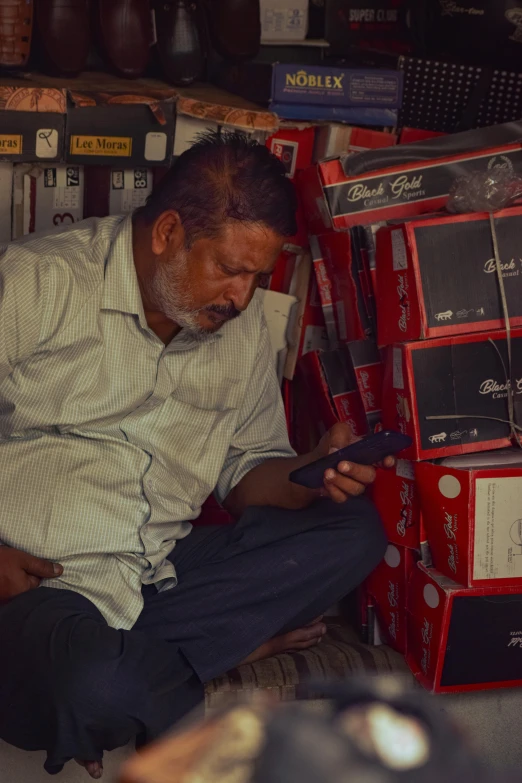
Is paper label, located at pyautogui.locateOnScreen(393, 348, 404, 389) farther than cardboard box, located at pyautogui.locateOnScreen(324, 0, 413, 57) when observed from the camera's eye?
No

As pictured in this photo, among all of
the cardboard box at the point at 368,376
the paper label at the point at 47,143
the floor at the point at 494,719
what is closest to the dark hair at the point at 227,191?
the cardboard box at the point at 368,376

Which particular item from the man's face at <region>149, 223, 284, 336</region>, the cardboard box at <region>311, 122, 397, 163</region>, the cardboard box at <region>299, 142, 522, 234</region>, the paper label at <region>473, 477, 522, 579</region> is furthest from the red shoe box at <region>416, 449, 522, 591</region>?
the cardboard box at <region>311, 122, 397, 163</region>

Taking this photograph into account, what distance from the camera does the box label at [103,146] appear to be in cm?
200

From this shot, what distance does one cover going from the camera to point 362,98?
2162mm

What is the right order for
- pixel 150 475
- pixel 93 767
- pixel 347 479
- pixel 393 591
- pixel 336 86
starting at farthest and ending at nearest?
pixel 336 86 < pixel 393 591 < pixel 150 475 < pixel 347 479 < pixel 93 767

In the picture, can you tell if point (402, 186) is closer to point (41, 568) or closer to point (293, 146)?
point (293, 146)

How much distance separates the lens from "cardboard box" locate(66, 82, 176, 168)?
77.8 inches

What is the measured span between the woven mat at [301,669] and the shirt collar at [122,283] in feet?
2.19

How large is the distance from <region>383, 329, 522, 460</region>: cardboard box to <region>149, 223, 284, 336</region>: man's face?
29cm

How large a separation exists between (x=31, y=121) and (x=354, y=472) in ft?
3.37

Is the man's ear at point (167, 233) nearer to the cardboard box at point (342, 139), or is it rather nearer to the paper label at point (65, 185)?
the paper label at point (65, 185)

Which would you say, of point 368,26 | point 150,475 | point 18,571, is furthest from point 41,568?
point 368,26

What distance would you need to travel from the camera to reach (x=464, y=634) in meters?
1.63

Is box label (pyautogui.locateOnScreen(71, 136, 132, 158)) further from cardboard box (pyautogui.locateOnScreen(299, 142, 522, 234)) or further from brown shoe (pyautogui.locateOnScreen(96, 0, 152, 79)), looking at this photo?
cardboard box (pyautogui.locateOnScreen(299, 142, 522, 234))
